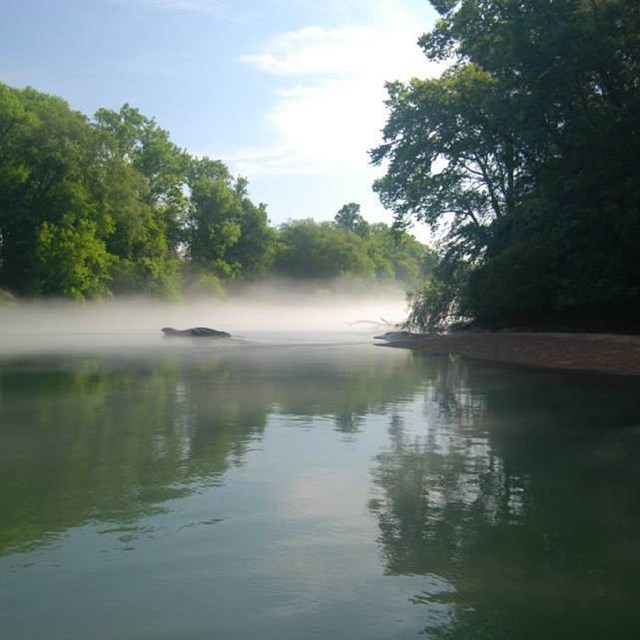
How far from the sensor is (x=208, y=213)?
7544cm

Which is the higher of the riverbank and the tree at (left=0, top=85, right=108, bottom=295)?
the tree at (left=0, top=85, right=108, bottom=295)

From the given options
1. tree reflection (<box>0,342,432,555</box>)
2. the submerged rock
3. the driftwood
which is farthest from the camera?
the driftwood

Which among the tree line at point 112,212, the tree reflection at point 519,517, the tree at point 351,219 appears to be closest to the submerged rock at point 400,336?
the tree line at point 112,212

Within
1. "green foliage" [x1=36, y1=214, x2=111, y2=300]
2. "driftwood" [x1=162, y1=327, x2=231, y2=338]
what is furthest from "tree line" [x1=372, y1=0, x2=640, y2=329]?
"green foliage" [x1=36, y1=214, x2=111, y2=300]

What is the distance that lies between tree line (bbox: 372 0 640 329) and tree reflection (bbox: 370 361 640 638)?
12.7 metres

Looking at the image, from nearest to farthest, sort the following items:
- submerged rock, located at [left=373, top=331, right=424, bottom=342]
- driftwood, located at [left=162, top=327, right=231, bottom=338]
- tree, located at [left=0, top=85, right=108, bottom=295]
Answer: submerged rock, located at [left=373, top=331, right=424, bottom=342] < driftwood, located at [left=162, top=327, right=231, bottom=338] < tree, located at [left=0, top=85, right=108, bottom=295]

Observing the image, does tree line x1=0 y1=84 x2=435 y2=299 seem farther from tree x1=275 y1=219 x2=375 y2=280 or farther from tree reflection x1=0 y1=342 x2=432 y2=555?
tree reflection x1=0 y1=342 x2=432 y2=555

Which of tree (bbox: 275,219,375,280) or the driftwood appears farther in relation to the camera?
tree (bbox: 275,219,375,280)

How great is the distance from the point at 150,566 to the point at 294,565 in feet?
3.18

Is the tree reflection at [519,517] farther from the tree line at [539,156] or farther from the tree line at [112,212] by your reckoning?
the tree line at [112,212]

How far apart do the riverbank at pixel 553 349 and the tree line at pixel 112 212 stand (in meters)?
8.84

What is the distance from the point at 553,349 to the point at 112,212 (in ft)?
127

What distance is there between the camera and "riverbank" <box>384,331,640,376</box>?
1936 centimetres

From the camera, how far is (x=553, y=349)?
72.7 ft
